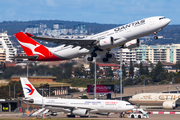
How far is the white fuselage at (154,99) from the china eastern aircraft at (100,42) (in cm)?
2613

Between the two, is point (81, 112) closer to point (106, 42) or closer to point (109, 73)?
point (106, 42)

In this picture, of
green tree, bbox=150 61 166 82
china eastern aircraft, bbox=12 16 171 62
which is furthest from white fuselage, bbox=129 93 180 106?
green tree, bbox=150 61 166 82

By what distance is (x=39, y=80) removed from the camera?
233ft

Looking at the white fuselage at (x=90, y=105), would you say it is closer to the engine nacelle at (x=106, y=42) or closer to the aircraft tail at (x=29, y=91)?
the aircraft tail at (x=29, y=91)

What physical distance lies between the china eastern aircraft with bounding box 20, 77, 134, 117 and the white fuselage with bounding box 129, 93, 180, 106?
1732 cm

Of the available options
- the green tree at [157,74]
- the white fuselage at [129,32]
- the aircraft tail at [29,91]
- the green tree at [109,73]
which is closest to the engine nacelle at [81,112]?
the aircraft tail at [29,91]

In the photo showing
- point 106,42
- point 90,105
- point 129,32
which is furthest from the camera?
point 90,105

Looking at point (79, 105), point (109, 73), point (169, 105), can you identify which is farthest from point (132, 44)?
point (109, 73)

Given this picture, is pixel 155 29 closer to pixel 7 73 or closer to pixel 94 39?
pixel 94 39

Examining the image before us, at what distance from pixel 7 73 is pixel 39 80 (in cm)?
719

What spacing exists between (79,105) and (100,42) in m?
17.6

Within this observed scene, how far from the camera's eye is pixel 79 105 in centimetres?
6562

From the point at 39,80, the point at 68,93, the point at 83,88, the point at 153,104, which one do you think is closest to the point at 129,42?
the point at 39,80

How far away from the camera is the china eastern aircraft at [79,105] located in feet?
206
